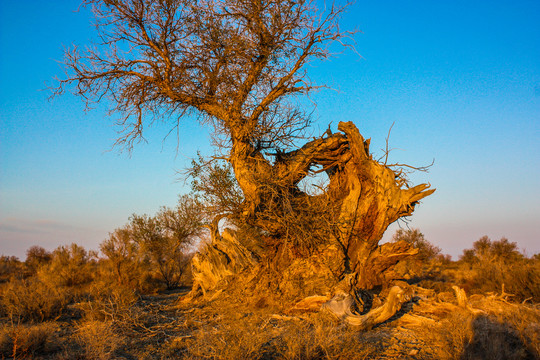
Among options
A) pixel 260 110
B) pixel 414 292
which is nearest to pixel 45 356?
pixel 260 110

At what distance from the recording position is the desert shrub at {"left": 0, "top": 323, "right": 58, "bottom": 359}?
4662 millimetres

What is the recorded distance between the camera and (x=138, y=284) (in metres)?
13.3

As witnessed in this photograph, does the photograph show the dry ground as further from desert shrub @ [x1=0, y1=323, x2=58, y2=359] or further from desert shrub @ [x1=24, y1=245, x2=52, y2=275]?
desert shrub @ [x1=24, y1=245, x2=52, y2=275]

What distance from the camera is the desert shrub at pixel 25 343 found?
4662 mm

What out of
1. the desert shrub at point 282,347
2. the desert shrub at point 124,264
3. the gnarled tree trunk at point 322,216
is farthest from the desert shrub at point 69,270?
the desert shrub at point 282,347

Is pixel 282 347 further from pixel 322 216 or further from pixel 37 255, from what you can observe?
pixel 37 255

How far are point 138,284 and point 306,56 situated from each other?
10631 mm

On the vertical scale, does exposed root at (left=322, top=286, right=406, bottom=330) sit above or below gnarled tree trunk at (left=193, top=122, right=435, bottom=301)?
below

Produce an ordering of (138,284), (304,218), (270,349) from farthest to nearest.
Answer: (138,284) → (304,218) → (270,349)

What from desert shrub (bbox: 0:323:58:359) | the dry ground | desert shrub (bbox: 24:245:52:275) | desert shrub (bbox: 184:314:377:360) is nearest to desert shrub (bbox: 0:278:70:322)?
the dry ground

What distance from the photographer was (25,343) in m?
4.66

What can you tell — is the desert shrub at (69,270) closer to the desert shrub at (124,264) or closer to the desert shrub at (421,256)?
the desert shrub at (124,264)

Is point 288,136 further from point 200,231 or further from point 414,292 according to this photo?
point 200,231

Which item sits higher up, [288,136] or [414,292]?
[288,136]
